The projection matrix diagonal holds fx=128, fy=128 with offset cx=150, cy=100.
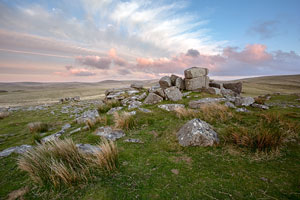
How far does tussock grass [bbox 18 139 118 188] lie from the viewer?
345cm

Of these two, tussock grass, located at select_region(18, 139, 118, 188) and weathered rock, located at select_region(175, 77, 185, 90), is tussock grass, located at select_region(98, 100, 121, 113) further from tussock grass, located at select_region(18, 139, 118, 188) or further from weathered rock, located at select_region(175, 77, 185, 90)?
tussock grass, located at select_region(18, 139, 118, 188)

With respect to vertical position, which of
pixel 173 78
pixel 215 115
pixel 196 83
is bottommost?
pixel 215 115

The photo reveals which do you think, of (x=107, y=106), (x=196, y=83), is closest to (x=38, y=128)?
(x=107, y=106)

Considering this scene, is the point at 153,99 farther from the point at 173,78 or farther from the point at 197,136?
the point at 197,136

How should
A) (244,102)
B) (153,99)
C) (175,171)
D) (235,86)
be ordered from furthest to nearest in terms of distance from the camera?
(235,86), (153,99), (244,102), (175,171)

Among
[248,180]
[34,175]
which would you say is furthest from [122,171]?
[248,180]

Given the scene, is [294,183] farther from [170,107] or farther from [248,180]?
[170,107]

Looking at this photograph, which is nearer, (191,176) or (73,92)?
(191,176)

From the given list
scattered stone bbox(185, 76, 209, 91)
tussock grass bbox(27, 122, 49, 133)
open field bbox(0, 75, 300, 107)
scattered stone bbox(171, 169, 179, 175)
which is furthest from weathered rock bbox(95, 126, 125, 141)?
open field bbox(0, 75, 300, 107)

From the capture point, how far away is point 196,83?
1748 centimetres

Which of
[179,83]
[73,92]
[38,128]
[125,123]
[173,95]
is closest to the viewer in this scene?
[125,123]

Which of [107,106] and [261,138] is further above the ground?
[261,138]

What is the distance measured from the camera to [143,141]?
598 centimetres

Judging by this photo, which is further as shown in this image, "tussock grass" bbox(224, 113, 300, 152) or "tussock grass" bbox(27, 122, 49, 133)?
"tussock grass" bbox(27, 122, 49, 133)
